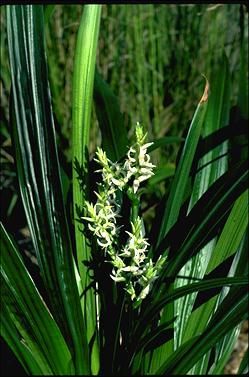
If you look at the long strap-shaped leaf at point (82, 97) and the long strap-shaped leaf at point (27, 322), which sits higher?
the long strap-shaped leaf at point (82, 97)

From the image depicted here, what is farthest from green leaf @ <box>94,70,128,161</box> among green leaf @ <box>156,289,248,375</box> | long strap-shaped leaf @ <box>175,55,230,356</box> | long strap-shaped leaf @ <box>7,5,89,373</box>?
green leaf @ <box>156,289,248,375</box>

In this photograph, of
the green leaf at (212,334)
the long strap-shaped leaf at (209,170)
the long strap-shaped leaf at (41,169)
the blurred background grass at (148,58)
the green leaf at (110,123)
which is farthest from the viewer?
the blurred background grass at (148,58)

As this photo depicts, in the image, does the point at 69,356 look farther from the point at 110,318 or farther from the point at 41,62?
the point at 41,62

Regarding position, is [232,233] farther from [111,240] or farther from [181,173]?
[111,240]

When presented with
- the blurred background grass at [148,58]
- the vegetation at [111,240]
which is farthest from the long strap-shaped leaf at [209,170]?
the blurred background grass at [148,58]

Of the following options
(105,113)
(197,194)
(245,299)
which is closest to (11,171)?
(105,113)

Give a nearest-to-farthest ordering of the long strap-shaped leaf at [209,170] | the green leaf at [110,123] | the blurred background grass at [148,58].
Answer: the long strap-shaped leaf at [209,170] → the green leaf at [110,123] → the blurred background grass at [148,58]

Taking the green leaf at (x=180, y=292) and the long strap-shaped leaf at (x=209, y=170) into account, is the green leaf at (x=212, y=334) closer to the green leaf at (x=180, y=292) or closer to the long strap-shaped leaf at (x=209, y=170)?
the green leaf at (x=180, y=292)
